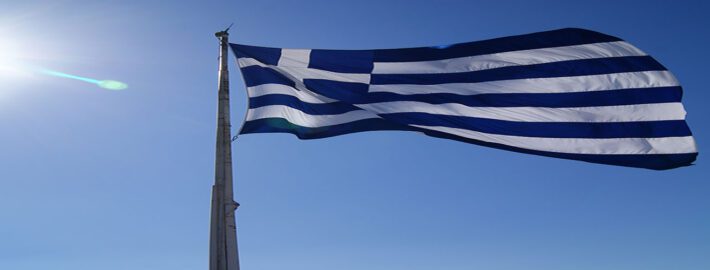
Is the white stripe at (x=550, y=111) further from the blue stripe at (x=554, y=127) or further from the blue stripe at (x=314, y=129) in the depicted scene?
the blue stripe at (x=314, y=129)

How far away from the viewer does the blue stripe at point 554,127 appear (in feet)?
49.1

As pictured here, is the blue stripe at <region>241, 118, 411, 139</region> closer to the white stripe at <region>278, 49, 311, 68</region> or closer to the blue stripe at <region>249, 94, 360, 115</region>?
the blue stripe at <region>249, 94, 360, 115</region>

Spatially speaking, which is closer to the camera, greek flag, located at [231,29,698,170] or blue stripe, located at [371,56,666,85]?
greek flag, located at [231,29,698,170]

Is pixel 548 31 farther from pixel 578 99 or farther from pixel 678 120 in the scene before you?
pixel 678 120

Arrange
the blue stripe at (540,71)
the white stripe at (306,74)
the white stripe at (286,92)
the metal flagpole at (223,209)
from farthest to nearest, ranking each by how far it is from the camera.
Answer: the blue stripe at (540,71)
the white stripe at (306,74)
the white stripe at (286,92)
the metal flagpole at (223,209)

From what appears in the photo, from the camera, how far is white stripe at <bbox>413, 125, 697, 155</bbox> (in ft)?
48.4

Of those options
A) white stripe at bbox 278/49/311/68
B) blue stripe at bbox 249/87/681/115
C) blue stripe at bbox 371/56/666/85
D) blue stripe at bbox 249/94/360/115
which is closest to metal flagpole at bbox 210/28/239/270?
blue stripe at bbox 249/94/360/115

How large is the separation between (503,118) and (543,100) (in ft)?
2.99

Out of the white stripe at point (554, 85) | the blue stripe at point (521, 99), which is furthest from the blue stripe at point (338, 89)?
the white stripe at point (554, 85)

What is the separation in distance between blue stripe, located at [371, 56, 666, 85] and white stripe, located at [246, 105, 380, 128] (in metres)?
0.92

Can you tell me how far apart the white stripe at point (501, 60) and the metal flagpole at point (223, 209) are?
4.07 m

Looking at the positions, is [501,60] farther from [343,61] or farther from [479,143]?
[343,61]

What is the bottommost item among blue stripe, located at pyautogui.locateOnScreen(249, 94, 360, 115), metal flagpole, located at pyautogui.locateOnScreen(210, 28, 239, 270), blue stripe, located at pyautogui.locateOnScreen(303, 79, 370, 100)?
metal flagpole, located at pyautogui.locateOnScreen(210, 28, 239, 270)

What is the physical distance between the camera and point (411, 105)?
15.4 meters
